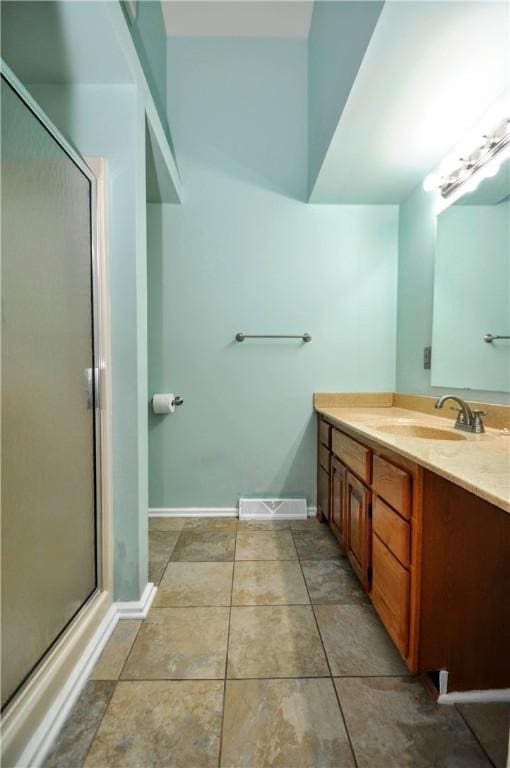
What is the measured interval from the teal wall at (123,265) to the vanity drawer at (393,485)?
0.91 meters

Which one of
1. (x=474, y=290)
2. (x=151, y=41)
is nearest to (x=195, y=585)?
(x=474, y=290)

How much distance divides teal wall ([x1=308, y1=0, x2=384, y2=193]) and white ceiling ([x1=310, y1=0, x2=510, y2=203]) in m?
0.06

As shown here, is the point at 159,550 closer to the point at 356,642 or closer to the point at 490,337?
the point at 356,642

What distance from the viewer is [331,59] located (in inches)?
59.3

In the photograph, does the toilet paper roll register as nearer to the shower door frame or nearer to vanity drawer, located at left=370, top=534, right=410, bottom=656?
the shower door frame

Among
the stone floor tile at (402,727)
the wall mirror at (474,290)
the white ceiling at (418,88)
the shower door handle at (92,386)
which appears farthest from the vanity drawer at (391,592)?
the white ceiling at (418,88)

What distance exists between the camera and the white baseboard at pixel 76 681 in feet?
2.55

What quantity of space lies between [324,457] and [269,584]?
2.54 ft

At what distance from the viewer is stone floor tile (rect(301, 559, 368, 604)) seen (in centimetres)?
135

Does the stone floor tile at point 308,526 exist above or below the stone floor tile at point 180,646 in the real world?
below

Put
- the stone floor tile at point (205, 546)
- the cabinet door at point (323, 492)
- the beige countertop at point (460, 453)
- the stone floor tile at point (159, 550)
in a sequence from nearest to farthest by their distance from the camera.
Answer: the beige countertop at point (460, 453) < the stone floor tile at point (159, 550) < the stone floor tile at point (205, 546) < the cabinet door at point (323, 492)

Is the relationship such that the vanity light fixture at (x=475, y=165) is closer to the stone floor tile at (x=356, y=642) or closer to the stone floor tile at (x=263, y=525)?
the stone floor tile at (x=356, y=642)

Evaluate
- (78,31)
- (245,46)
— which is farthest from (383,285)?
(78,31)

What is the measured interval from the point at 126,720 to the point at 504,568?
113 cm
